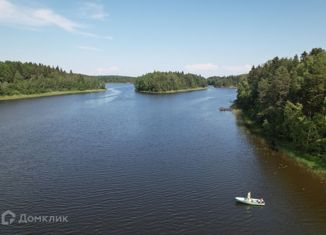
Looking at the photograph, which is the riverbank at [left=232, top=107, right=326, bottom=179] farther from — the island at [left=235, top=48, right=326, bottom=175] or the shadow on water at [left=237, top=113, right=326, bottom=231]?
the shadow on water at [left=237, top=113, right=326, bottom=231]

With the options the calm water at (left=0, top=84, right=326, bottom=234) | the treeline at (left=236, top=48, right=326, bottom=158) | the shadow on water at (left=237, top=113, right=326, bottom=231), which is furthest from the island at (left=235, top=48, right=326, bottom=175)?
the calm water at (left=0, top=84, right=326, bottom=234)

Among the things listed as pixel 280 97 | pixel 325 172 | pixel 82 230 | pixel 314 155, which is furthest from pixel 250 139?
pixel 82 230

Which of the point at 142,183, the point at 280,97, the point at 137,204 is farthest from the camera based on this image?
the point at 280,97

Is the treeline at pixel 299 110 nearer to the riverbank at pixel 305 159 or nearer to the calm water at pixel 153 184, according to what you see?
the riverbank at pixel 305 159

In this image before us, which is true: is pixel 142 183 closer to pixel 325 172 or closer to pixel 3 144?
pixel 325 172

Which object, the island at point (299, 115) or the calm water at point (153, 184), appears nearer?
the calm water at point (153, 184)

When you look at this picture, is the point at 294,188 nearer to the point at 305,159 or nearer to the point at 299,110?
the point at 305,159

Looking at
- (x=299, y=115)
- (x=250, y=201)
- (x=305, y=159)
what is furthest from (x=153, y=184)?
(x=299, y=115)

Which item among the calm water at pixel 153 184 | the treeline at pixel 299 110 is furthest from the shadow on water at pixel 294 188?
the treeline at pixel 299 110
